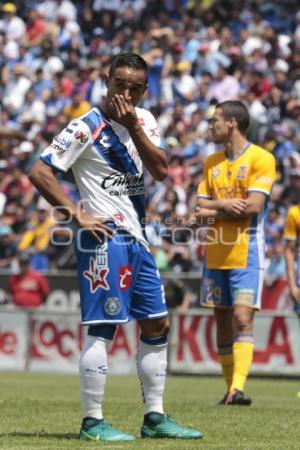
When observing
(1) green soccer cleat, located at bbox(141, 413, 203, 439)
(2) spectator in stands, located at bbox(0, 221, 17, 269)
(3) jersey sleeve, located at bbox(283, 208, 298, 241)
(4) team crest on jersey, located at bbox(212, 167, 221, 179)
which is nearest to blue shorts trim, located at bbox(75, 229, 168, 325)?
(1) green soccer cleat, located at bbox(141, 413, 203, 439)

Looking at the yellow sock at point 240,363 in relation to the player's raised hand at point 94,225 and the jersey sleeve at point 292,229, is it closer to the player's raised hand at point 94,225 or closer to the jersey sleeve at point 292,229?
the jersey sleeve at point 292,229

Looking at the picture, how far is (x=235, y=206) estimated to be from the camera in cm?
1062

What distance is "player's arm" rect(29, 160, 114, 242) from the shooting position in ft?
24.3

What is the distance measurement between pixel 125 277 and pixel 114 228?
318 mm

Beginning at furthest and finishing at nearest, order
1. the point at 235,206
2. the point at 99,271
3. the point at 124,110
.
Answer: the point at 235,206 → the point at 99,271 → the point at 124,110

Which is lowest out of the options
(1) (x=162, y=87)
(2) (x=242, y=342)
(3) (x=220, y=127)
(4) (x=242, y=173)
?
(2) (x=242, y=342)

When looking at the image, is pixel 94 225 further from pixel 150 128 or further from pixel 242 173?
pixel 242 173

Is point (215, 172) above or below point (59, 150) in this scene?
above

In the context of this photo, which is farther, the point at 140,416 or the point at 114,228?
the point at 140,416

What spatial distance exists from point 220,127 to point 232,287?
1475 millimetres

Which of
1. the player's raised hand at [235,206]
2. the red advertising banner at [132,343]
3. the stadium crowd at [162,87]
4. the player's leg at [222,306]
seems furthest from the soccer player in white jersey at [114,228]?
the stadium crowd at [162,87]

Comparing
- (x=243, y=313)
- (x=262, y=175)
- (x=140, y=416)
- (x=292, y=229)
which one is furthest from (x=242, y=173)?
(x=140, y=416)

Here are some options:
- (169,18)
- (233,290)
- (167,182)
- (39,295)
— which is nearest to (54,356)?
(39,295)

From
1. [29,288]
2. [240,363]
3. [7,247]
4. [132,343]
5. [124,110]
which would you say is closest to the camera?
[124,110]
